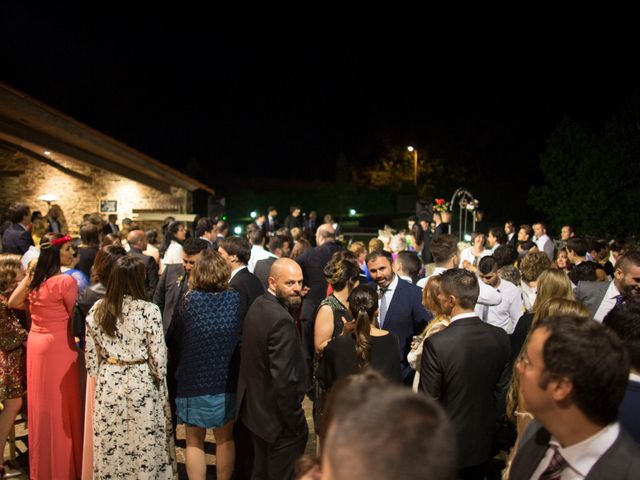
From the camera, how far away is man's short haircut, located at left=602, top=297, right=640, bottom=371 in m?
2.49

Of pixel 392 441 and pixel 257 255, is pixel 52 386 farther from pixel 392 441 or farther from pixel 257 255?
pixel 392 441

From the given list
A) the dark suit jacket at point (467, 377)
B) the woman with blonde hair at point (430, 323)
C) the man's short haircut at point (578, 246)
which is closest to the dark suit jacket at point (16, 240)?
the woman with blonde hair at point (430, 323)

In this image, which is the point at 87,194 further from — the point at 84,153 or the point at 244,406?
the point at 244,406

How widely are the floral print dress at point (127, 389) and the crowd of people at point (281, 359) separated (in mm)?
11

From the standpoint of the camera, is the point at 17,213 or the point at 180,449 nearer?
the point at 180,449

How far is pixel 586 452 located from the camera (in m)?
1.78

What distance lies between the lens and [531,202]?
78.8 feet

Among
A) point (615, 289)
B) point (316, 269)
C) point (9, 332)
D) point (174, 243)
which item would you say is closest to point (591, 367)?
point (615, 289)

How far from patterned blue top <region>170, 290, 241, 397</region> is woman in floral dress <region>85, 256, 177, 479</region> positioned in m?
0.19

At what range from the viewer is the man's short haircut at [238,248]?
18.8ft

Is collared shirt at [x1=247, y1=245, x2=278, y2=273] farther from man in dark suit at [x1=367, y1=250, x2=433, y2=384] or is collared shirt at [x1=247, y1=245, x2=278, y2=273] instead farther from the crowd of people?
man in dark suit at [x1=367, y1=250, x2=433, y2=384]

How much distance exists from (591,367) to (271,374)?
2344 mm

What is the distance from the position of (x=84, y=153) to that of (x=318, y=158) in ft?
162

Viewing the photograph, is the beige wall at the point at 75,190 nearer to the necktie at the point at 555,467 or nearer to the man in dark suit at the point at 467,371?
the man in dark suit at the point at 467,371
